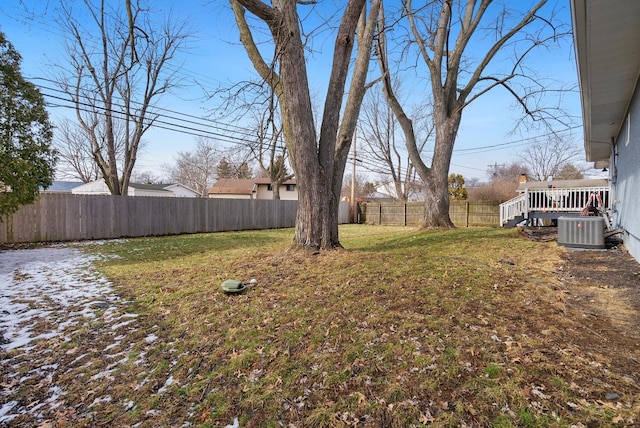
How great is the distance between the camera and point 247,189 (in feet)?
121

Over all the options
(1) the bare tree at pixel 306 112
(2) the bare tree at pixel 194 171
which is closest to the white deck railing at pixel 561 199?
(1) the bare tree at pixel 306 112

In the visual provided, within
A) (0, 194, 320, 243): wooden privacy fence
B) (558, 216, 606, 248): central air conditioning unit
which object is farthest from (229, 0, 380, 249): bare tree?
(0, 194, 320, 243): wooden privacy fence

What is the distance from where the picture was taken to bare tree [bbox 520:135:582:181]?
29.8m

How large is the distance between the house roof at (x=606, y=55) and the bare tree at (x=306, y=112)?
2.99m

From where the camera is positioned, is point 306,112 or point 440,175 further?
point 440,175

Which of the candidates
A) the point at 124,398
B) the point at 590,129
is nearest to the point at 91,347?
the point at 124,398

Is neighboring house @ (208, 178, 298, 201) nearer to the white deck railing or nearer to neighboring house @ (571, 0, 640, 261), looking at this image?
the white deck railing

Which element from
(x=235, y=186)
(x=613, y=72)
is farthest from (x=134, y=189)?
(x=613, y=72)

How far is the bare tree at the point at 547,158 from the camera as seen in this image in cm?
2984

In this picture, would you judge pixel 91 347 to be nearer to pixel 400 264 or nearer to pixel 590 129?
pixel 400 264

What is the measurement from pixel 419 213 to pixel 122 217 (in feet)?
47.7

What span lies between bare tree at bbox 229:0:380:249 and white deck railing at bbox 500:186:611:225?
26.5 feet

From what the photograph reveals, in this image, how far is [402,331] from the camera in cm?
263

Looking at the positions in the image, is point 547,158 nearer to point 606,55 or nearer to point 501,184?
point 501,184
